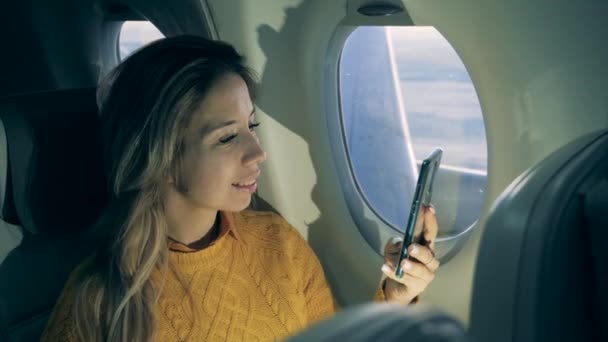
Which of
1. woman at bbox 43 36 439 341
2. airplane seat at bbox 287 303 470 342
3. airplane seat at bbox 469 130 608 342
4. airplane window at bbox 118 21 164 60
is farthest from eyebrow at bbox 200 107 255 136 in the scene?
airplane seat at bbox 287 303 470 342

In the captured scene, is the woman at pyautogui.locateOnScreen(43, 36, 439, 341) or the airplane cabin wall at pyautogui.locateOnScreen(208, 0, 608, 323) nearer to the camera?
the airplane cabin wall at pyautogui.locateOnScreen(208, 0, 608, 323)

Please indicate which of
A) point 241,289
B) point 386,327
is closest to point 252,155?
point 241,289

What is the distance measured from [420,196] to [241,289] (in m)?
0.54

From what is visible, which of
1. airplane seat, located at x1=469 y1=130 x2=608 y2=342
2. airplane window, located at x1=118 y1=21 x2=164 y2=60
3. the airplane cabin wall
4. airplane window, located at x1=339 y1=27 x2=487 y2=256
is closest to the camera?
airplane seat, located at x1=469 y1=130 x2=608 y2=342

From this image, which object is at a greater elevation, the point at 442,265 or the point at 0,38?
the point at 0,38

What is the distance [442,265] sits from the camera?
1.61 metres

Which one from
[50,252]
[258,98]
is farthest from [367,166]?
[50,252]

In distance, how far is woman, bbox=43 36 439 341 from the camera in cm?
143

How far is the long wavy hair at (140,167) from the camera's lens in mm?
1423

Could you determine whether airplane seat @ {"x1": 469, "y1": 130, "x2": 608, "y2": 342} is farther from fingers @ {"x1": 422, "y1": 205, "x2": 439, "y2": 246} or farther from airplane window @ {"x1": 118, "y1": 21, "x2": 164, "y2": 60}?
airplane window @ {"x1": 118, "y1": 21, "x2": 164, "y2": 60}

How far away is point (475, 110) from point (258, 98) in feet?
2.24

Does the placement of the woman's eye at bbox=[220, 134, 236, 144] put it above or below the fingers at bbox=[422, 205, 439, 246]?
above

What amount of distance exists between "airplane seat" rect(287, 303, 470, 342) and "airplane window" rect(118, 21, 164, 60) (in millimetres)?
1720

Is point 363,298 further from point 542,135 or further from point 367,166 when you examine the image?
point 542,135
